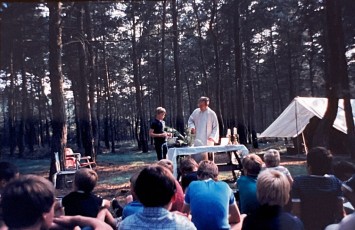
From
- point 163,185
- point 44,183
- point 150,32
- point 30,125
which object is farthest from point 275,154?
point 30,125

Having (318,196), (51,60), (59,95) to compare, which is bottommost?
(318,196)

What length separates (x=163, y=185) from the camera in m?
1.34

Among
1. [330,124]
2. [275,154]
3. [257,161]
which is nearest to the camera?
[257,161]

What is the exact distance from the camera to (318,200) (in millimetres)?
1921

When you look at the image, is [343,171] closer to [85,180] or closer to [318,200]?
[318,200]

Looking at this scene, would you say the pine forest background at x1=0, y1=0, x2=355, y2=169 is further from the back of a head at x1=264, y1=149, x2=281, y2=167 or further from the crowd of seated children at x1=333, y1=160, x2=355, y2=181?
the crowd of seated children at x1=333, y1=160, x2=355, y2=181

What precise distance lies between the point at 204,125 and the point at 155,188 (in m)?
3.13

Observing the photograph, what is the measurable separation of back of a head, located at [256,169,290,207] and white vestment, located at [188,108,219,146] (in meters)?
2.77

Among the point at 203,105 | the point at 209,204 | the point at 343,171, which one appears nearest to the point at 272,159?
the point at 343,171

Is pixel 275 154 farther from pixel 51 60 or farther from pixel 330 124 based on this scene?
pixel 51 60

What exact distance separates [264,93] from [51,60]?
16031 mm

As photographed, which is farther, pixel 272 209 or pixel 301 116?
pixel 301 116

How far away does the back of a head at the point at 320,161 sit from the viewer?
196 centimetres

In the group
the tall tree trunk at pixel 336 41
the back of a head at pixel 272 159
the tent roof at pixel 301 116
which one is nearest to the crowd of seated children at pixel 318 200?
the back of a head at pixel 272 159
